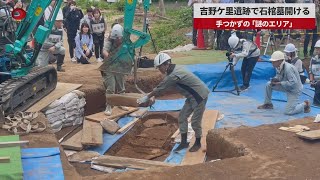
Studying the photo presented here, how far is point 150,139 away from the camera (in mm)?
11602

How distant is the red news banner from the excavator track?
5.57 meters

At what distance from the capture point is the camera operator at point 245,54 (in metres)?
13.9

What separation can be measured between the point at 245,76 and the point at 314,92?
1768 mm

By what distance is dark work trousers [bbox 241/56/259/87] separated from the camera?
555 inches

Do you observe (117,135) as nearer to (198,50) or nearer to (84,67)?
(84,67)

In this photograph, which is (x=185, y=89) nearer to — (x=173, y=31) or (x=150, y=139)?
(x=150, y=139)

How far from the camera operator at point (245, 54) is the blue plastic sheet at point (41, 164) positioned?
6695 mm

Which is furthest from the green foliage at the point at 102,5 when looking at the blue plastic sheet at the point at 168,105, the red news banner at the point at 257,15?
the blue plastic sheet at the point at 168,105

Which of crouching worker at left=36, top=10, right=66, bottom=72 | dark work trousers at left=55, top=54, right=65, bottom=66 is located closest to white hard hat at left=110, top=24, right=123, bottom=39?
crouching worker at left=36, top=10, right=66, bottom=72

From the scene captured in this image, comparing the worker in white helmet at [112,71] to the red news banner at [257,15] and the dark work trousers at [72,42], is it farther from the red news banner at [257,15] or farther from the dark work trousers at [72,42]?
the dark work trousers at [72,42]

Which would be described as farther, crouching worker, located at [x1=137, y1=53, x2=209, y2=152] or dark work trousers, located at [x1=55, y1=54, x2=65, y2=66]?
dark work trousers, located at [x1=55, y1=54, x2=65, y2=66]

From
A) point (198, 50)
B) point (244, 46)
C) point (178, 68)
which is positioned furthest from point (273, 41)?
point (178, 68)

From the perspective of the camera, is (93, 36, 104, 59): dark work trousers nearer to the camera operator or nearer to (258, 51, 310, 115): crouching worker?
the camera operator

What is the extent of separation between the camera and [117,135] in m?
11.5
